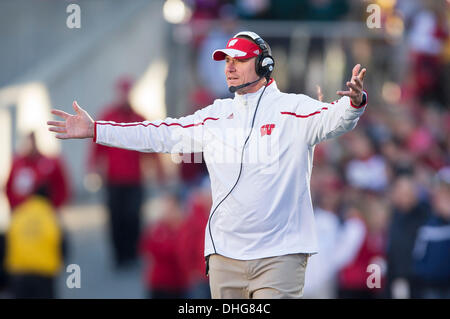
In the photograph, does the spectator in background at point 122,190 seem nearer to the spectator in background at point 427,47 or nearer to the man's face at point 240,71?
the spectator in background at point 427,47

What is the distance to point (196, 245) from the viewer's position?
1038 cm

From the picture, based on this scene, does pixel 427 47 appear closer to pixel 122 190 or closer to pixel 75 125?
pixel 122 190

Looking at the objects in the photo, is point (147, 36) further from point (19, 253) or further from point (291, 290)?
point (291, 290)

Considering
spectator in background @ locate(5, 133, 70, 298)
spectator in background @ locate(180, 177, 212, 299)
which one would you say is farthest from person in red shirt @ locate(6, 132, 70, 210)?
spectator in background @ locate(180, 177, 212, 299)

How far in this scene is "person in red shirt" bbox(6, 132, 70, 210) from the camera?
11312mm

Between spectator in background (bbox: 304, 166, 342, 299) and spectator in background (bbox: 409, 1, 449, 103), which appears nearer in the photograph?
spectator in background (bbox: 304, 166, 342, 299)

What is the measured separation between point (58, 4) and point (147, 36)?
2131 millimetres

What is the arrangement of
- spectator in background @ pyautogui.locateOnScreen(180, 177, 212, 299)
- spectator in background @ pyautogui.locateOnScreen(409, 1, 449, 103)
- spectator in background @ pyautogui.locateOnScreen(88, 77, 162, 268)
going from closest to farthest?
spectator in background @ pyautogui.locateOnScreen(180, 177, 212, 299), spectator in background @ pyautogui.locateOnScreen(88, 77, 162, 268), spectator in background @ pyautogui.locateOnScreen(409, 1, 449, 103)

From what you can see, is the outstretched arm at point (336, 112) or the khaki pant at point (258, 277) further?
the khaki pant at point (258, 277)

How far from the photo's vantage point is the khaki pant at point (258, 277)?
5.80 m

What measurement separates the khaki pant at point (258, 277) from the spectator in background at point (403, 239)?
140 inches

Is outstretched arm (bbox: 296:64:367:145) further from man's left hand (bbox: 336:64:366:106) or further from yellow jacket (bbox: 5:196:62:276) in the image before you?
yellow jacket (bbox: 5:196:62:276)

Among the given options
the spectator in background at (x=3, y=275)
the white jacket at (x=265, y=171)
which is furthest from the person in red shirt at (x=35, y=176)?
the white jacket at (x=265, y=171)

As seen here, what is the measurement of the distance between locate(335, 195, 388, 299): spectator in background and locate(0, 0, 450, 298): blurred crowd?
12 millimetres
